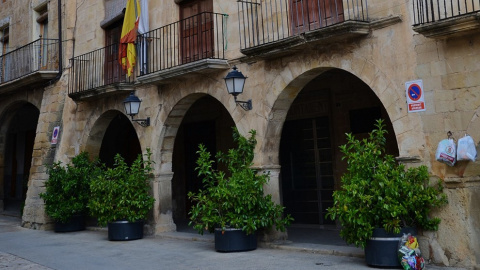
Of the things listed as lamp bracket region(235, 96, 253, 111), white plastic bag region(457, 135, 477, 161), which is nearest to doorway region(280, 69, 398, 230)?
lamp bracket region(235, 96, 253, 111)

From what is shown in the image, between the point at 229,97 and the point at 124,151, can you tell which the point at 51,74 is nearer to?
the point at 124,151

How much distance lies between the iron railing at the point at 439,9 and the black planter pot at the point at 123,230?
695 cm

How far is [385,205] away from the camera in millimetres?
6266

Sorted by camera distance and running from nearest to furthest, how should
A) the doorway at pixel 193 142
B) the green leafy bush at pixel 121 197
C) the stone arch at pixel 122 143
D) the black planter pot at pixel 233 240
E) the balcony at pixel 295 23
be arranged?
the balcony at pixel 295 23 < the black planter pot at pixel 233 240 < the green leafy bush at pixel 121 197 < the doorway at pixel 193 142 < the stone arch at pixel 122 143

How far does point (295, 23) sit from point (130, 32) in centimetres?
464

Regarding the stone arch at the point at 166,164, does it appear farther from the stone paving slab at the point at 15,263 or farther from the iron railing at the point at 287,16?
the stone paving slab at the point at 15,263

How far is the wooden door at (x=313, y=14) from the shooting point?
26.3 feet

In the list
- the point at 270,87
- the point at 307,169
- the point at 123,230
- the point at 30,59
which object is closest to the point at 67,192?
the point at 123,230

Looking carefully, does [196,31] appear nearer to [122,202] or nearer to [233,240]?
[122,202]

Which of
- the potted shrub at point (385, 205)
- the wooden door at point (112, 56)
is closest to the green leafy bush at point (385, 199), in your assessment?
the potted shrub at point (385, 205)

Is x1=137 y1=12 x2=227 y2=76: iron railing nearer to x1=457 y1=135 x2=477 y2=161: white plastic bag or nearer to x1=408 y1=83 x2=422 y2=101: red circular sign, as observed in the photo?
x1=408 y1=83 x2=422 y2=101: red circular sign

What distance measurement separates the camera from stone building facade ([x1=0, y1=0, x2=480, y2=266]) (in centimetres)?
648

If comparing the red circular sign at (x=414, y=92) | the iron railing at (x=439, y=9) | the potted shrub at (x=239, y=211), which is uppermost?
the iron railing at (x=439, y=9)

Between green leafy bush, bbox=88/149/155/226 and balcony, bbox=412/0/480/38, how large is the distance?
6.34 metres
